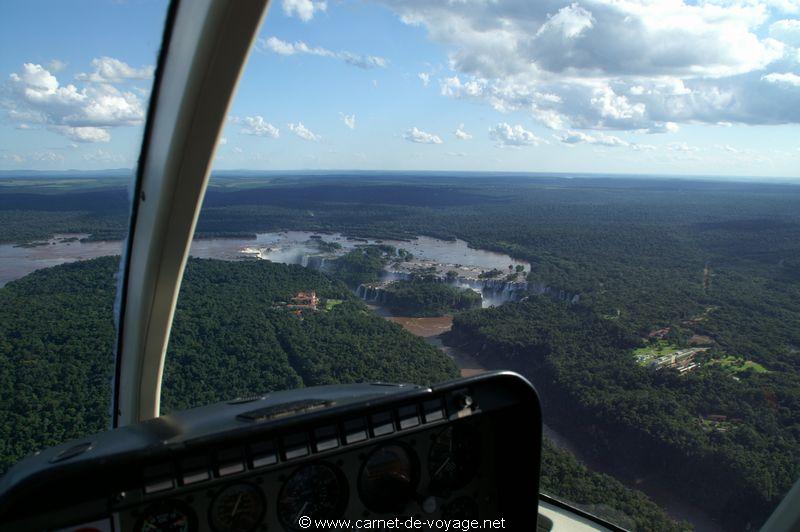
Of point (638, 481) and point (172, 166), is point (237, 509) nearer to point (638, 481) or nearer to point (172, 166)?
point (172, 166)

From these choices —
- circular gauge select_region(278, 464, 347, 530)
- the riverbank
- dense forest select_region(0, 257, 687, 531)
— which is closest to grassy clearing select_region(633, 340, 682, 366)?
the riverbank

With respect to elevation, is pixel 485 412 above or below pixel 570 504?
above

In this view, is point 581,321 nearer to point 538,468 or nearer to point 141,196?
point 538,468

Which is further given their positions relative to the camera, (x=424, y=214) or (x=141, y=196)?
(x=424, y=214)

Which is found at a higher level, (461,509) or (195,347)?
(461,509)

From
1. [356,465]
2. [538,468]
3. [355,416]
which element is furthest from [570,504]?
[355,416]

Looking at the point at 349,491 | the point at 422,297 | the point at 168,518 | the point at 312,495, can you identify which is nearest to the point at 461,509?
the point at 349,491

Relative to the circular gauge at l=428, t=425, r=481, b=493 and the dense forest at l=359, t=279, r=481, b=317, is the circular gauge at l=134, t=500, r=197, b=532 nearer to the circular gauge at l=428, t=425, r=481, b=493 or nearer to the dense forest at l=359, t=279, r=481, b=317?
the circular gauge at l=428, t=425, r=481, b=493
